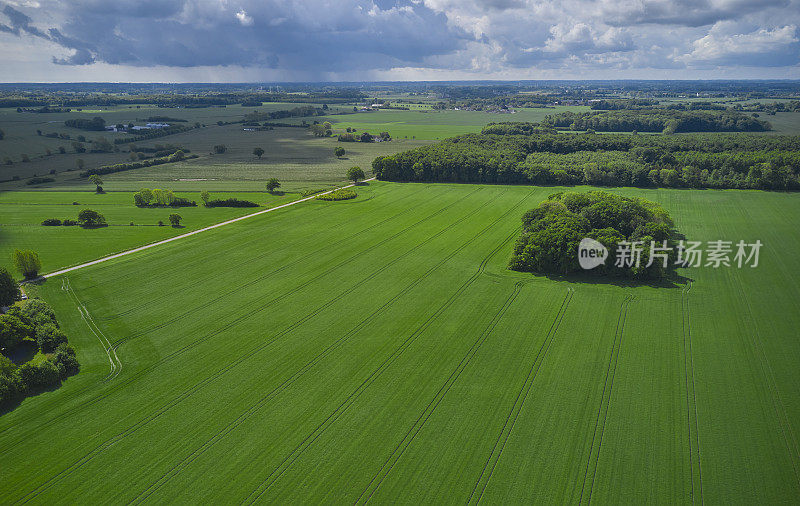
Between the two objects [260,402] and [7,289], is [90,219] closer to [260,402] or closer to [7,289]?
[7,289]

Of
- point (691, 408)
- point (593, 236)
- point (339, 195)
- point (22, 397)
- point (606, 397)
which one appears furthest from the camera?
point (339, 195)

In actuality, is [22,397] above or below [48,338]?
below

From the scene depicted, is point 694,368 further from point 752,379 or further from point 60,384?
point 60,384

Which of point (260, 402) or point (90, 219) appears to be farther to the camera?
point (90, 219)

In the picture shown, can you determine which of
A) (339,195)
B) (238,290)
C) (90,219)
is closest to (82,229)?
(90,219)

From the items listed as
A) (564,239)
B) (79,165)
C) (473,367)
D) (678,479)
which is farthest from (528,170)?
(79,165)

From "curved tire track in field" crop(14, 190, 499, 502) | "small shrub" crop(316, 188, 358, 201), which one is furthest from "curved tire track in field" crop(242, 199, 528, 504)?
"small shrub" crop(316, 188, 358, 201)

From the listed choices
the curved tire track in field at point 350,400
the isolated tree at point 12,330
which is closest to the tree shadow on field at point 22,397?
the isolated tree at point 12,330

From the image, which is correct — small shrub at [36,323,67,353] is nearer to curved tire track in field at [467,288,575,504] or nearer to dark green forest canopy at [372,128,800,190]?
curved tire track in field at [467,288,575,504]

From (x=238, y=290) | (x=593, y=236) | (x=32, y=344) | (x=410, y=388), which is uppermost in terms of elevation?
(x=593, y=236)
